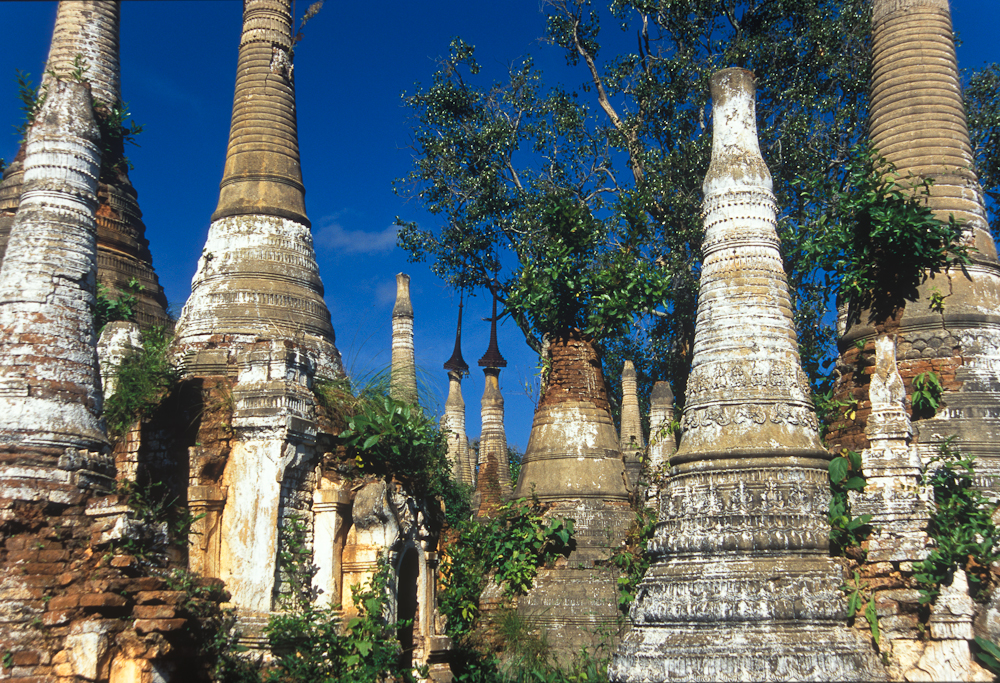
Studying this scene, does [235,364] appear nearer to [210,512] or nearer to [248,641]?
[210,512]

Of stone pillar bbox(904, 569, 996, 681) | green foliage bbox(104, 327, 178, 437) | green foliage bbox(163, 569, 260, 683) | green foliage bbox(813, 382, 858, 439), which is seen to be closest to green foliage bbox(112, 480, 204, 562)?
green foliage bbox(163, 569, 260, 683)

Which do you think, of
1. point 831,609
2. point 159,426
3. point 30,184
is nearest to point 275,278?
point 159,426

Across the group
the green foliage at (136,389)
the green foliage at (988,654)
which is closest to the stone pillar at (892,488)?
the green foliage at (988,654)

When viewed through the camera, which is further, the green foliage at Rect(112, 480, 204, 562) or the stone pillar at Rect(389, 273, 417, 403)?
the stone pillar at Rect(389, 273, 417, 403)

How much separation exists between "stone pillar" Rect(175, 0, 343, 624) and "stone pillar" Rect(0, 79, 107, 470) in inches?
57.3

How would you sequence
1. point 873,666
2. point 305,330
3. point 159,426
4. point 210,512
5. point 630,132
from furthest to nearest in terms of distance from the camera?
point 630,132
point 305,330
point 159,426
point 210,512
point 873,666

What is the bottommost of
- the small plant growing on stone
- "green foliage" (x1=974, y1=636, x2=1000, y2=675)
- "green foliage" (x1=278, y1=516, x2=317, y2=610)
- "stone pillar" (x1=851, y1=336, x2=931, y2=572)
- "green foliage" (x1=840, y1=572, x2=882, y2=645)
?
"green foliage" (x1=974, y1=636, x2=1000, y2=675)

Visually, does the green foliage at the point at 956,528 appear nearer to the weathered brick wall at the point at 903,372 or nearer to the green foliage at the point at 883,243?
the weathered brick wall at the point at 903,372

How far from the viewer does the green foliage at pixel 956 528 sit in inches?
273

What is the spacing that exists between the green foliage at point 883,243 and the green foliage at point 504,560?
461 centimetres

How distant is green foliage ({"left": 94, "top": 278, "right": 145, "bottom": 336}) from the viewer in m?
10.9

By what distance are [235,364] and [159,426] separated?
100 centimetres

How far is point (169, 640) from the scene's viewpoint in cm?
670

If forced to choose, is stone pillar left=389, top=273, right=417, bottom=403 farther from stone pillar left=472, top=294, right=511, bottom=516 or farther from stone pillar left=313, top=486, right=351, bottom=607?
stone pillar left=313, top=486, right=351, bottom=607
